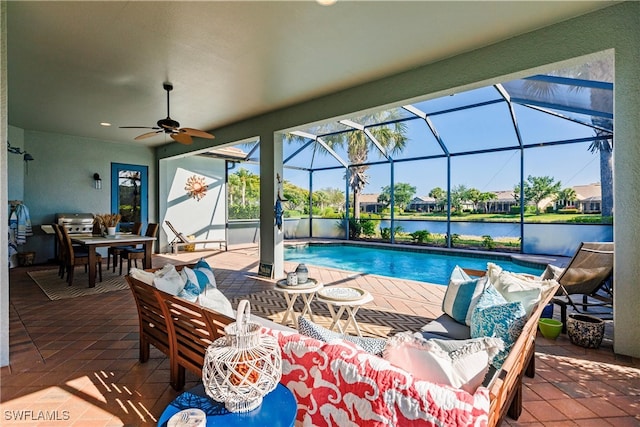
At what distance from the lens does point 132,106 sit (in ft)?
17.7

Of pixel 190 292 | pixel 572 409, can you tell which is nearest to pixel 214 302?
pixel 190 292


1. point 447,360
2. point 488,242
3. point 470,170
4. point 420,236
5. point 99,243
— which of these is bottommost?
point 488,242

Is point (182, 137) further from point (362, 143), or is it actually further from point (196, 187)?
point (362, 143)

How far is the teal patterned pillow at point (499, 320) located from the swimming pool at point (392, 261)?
4.71m

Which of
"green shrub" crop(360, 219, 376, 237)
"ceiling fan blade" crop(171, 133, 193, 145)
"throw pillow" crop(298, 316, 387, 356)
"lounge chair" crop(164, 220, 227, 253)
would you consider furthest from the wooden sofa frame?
"green shrub" crop(360, 219, 376, 237)

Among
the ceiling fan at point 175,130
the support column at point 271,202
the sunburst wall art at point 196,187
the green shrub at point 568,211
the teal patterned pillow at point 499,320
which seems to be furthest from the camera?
the sunburst wall art at point 196,187

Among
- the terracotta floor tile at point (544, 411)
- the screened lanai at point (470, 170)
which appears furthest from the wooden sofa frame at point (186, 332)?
the screened lanai at point (470, 170)

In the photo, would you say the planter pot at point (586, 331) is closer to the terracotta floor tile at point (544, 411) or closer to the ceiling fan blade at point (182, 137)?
the terracotta floor tile at point (544, 411)

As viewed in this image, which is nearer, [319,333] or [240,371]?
[240,371]

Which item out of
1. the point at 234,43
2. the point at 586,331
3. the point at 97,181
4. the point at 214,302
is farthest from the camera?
the point at 97,181

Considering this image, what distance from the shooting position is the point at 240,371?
1146 millimetres

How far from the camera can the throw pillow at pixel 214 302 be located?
2.12 m

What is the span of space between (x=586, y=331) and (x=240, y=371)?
324 centimetres

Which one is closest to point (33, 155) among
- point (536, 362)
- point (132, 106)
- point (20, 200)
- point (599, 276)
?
point (20, 200)
